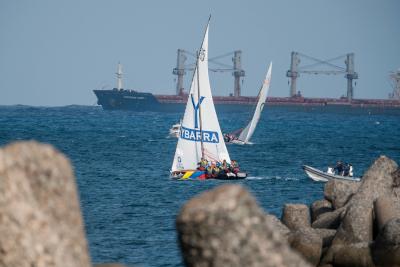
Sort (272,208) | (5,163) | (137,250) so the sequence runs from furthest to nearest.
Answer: (272,208) → (137,250) → (5,163)

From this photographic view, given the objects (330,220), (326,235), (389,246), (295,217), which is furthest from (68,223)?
(295,217)

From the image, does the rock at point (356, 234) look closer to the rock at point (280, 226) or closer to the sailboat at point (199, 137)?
the rock at point (280, 226)

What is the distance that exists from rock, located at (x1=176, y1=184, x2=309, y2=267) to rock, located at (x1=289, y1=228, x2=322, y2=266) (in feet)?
51.5

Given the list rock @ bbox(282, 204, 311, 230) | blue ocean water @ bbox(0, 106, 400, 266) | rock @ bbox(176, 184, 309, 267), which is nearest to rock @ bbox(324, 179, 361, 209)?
rock @ bbox(282, 204, 311, 230)

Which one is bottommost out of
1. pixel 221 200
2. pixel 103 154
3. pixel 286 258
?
pixel 103 154

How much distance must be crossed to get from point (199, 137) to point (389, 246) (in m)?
35.9

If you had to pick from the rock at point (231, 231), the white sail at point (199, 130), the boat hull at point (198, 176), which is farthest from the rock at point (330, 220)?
the white sail at point (199, 130)

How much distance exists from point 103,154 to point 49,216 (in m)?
74.9

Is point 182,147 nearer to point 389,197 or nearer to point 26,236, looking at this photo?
point 389,197

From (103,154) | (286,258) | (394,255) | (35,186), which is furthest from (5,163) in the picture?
(103,154)

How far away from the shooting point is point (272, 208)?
4109 centimetres

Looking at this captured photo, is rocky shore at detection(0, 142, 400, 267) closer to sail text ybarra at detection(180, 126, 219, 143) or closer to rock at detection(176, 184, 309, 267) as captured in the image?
rock at detection(176, 184, 309, 267)

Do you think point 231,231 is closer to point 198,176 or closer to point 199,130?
point 198,176

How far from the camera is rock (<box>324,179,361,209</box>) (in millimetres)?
26047
